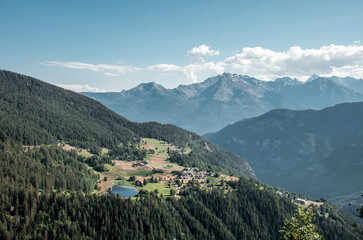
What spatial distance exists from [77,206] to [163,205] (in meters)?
56.5

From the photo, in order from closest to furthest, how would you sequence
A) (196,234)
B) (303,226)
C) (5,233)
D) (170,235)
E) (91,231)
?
(303,226) → (5,233) → (91,231) → (170,235) → (196,234)

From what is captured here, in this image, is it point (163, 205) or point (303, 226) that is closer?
point (303, 226)

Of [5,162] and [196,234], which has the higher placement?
[5,162]

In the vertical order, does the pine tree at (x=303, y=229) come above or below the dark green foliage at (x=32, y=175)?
above

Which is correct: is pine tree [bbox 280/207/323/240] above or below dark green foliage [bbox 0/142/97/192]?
above

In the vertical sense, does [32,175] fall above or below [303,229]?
below

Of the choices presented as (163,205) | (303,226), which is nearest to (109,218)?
(163,205)

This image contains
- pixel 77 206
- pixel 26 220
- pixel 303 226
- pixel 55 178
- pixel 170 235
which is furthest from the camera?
pixel 55 178

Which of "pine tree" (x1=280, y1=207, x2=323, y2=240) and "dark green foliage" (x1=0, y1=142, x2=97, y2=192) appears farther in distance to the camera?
"dark green foliage" (x1=0, y1=142, x2=97, y2=192)

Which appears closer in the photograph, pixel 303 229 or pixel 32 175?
pixel 303 229

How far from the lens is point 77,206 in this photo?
5413 inches

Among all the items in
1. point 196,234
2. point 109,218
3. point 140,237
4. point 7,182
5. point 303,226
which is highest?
point 303,226

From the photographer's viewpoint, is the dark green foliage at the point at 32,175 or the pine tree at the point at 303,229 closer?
the pine tree at the point at 303,229

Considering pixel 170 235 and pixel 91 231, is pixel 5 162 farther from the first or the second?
pixel 170 235
